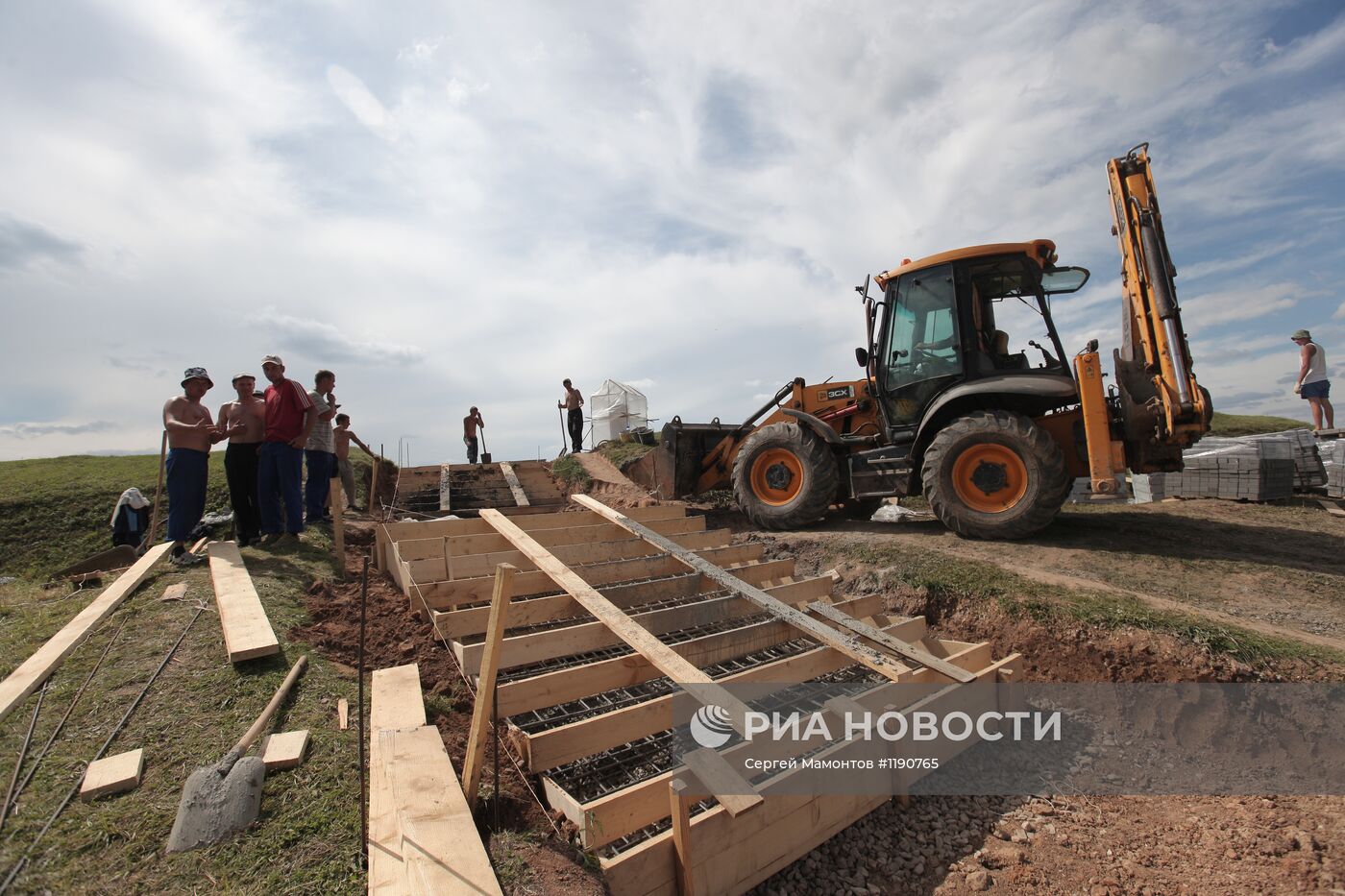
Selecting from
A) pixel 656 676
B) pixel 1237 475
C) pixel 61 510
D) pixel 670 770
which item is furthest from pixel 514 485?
pixel 1237 475

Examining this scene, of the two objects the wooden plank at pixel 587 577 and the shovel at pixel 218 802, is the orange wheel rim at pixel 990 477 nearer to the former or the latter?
the wooden plank at pixel 587 577

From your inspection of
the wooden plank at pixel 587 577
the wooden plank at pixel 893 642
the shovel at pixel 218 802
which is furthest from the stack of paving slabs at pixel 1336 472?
the shovel at pixel 218 802

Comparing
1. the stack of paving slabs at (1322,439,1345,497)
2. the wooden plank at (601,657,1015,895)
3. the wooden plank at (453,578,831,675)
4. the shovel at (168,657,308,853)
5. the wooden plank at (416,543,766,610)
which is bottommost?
the wooden plank at (601,657,1015,895)

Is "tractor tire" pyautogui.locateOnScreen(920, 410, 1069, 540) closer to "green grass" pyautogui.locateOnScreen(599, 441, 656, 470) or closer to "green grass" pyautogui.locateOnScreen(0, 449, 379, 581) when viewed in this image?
"green grass" pyautogui.locateOnScreen(599, 441, 656, 470)

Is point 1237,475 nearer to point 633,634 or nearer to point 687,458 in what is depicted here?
point 687,458

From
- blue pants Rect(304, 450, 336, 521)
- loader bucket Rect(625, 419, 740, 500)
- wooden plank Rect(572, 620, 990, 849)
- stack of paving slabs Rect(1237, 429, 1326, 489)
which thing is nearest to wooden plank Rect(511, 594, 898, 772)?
wooden plank Rect(572, 620, 990, 849)

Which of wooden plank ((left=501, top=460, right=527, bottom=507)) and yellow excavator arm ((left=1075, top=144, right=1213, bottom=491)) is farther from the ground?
yellow excavator arm ((left=1075, top=144, right=1213, bottom=491))

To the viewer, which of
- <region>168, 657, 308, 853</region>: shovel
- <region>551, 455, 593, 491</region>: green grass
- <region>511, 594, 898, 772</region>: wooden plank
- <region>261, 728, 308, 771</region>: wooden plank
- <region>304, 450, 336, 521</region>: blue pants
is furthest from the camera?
<region>551, 455, 593, 491</region>: green grass

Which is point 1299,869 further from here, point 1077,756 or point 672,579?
point 672,579

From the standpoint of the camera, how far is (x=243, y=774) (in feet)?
7.10

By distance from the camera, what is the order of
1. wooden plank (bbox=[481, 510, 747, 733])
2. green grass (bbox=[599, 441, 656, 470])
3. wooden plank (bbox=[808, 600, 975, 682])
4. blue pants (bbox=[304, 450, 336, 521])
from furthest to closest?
green grass (bbox=[599, 441, 656, 470]) < blue pants (bbox=[304, 450, 336, 521]) < wooden plank (bbox=[808, 600, 975, 682]) < wooden plank (bbox=[481, 510, 747, 733])

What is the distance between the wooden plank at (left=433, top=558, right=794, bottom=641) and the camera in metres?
3.68

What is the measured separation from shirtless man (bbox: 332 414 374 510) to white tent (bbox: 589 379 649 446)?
7.28m

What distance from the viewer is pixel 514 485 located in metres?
10.1
